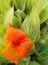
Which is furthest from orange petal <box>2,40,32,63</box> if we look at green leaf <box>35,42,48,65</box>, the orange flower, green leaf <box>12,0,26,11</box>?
green leaf <box>12,0,26,11</box>

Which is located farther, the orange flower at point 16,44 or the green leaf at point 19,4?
the green leaf at point 19,4

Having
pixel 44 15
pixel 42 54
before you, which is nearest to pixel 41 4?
pixel 44 15

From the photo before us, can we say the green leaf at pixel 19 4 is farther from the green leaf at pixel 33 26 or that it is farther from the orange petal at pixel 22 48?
the orange petal at pixel 22 48

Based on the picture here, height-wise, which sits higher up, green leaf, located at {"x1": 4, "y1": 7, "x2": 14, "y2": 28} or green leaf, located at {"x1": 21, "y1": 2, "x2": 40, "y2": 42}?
green leaf, located at {"x1": 4, "y1": 7, "x2": 14, "y2": 28}

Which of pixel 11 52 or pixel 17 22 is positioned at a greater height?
pixel 17 22

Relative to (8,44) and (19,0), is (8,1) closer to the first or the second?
(19,0)

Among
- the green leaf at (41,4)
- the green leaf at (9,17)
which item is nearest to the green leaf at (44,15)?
the green leaf at (41,4)

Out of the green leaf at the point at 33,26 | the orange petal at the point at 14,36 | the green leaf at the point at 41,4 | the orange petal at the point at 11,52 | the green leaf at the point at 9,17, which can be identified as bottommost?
the orange petal at the point at 11,52

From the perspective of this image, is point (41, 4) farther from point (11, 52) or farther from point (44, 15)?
point (11, 52)

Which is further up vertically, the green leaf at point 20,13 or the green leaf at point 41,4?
the green leaf at point 41,4

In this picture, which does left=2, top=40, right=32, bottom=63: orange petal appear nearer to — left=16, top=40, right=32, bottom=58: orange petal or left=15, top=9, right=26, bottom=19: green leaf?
left=16, top=40, right=32, bottom=58: orange petal

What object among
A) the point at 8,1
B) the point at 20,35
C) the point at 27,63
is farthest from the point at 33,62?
the point at 8,1
